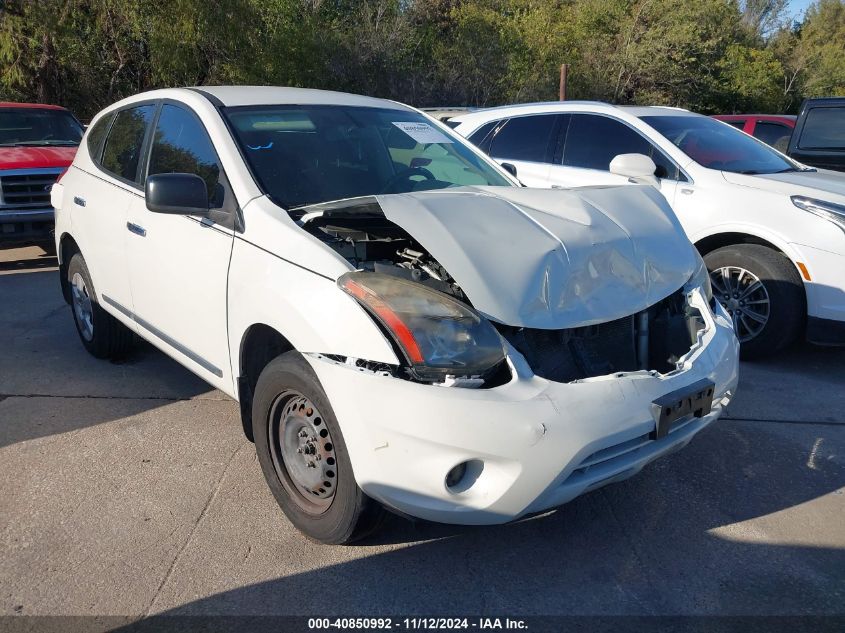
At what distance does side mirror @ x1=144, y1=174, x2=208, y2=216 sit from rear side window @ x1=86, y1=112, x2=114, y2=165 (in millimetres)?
1964

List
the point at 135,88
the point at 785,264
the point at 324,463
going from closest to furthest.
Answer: the point at 324,463
the point at 785,264
the point at 135,88

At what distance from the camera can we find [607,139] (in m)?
6.43

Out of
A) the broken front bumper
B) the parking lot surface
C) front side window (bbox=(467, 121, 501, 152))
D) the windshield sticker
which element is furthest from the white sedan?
the broken front bumper

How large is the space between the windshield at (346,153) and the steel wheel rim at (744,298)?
2.20 metres

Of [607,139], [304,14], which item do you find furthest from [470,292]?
[304,14]

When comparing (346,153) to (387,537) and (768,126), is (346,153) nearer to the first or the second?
(387,537)

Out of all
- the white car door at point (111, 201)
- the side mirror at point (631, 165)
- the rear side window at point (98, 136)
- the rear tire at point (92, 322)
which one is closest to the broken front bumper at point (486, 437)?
the white car door at point (111, 201)

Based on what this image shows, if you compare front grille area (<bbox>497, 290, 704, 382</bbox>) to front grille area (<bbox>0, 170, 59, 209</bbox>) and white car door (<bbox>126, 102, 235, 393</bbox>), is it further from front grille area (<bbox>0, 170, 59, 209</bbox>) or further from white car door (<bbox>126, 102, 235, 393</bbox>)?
front grille area (<bbox>0, 170, 59, 209</bbox>)

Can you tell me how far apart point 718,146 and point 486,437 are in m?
4.69

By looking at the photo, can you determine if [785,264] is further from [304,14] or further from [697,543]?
[304,14]

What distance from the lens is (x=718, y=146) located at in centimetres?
614

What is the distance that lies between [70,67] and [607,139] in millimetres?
16177

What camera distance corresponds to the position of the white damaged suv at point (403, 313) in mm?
2512

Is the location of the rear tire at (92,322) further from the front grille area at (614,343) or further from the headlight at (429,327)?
the front grille area at (614,343)
